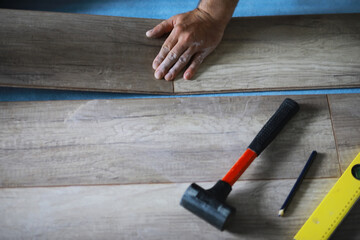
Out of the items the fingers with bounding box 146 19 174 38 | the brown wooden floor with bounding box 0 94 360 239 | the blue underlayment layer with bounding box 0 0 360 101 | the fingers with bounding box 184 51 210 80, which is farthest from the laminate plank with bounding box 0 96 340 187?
the blue underlayment layer with bounding box 0 0 360 101

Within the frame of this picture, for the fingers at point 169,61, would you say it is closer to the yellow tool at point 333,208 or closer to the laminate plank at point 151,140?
the laminate plank at point 151,140

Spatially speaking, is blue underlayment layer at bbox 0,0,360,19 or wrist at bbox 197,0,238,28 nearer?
wrist at bbox 197,0,238,28

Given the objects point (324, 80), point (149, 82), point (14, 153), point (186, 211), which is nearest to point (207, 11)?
point (149, 82)

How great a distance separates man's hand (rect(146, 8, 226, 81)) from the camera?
124 centimetres

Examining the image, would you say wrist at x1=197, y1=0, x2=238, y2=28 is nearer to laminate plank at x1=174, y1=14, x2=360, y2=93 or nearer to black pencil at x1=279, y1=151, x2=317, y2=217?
laminate plank at x1=174, y1=14, x2=360, y2=93

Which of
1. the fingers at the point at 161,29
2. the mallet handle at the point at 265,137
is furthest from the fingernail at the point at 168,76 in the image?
the mallet handle at the point at 265,137

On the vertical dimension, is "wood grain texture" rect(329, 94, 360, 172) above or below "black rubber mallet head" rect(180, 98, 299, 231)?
above

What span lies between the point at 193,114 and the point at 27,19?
0.73m

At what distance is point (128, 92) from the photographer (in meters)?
1.23

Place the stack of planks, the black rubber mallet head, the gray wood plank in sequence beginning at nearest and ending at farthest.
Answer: the black rubber mallet head, the stack of planks, the gray wood plank

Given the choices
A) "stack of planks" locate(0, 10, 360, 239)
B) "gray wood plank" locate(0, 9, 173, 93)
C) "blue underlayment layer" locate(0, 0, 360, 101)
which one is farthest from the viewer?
"blue underlayment layer" locate(0, 0, 360, 101)

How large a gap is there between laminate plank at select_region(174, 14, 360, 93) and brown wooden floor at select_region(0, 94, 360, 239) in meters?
0.07

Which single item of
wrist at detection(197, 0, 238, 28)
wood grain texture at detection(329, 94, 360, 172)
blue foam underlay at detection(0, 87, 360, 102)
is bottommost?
blue foam underlay at detection(0, 87, 360, 102)

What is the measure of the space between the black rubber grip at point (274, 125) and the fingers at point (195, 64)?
0.32 metres
